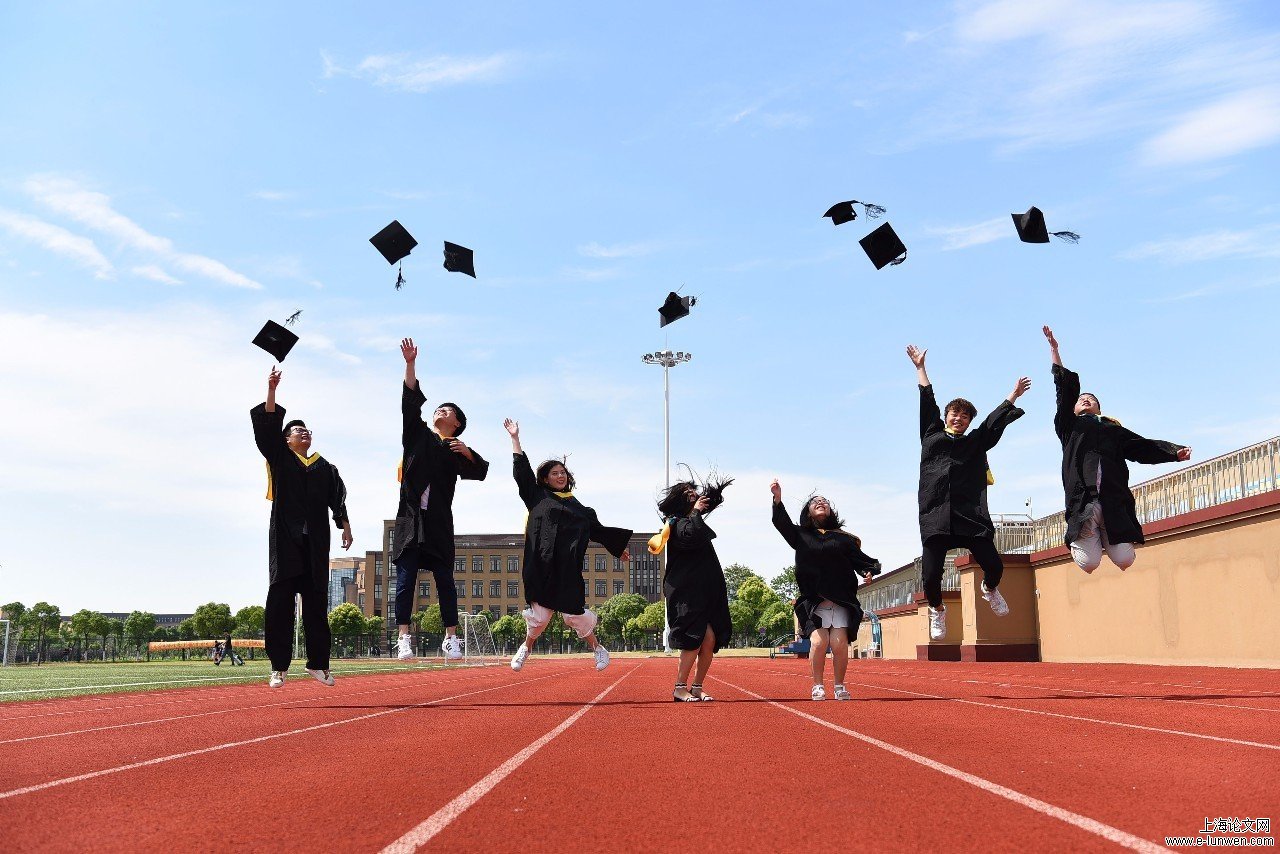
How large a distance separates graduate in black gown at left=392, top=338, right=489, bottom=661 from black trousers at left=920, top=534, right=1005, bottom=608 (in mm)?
4741

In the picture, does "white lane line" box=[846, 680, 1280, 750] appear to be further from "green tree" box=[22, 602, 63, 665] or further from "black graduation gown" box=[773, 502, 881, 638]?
"green tree" box=[22, 602, 63, 665]

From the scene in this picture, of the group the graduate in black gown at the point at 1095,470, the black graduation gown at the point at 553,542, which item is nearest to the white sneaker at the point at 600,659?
the black graduation gown at the point at 553,542

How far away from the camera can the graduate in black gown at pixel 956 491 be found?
10.5 m

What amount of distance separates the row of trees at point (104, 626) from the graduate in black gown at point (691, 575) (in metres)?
84.5

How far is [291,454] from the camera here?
1107 centimetres

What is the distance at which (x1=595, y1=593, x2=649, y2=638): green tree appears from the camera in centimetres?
11562

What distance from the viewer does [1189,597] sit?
21391mm

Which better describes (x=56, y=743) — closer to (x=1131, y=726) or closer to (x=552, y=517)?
(x=552, y=517)

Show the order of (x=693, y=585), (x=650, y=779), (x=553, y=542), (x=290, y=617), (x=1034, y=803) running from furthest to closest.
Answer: (x=290, y=617) → (x=553, y=542) → (x=693, y=585) → (x=650, y=779) → (x=1034, y=803)

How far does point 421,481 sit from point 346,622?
287 ft

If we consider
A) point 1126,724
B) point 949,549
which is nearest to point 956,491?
point 949,549

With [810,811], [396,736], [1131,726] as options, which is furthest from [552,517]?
[810,811]

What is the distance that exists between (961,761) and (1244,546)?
16917mm

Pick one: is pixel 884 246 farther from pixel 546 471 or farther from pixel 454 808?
pixel 454 808
